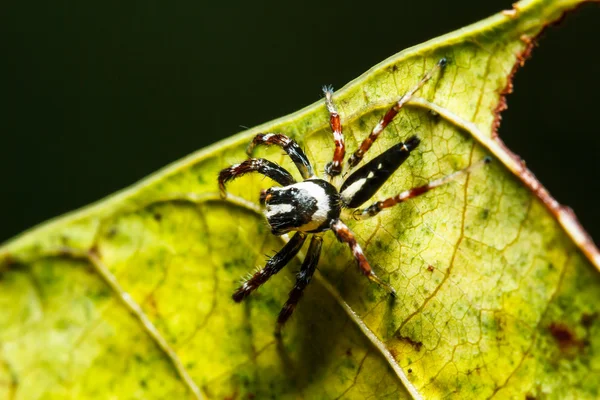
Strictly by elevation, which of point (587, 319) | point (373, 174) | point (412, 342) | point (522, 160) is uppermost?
point (373, 174)

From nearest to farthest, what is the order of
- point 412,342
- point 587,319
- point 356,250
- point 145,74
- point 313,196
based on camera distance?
Answer: point 587,319, point 412,342, point 356,250, point 313,196, point 145,74

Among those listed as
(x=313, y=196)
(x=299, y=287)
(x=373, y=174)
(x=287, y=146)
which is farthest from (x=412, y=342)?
(x=287, y=146)

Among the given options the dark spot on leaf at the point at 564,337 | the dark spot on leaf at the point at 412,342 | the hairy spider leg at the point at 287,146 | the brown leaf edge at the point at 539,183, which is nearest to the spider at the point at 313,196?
the hairy spider leg at the point at 287,146

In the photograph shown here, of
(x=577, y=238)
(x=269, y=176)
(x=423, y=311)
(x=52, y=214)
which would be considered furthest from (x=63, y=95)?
(x=577, y=238)

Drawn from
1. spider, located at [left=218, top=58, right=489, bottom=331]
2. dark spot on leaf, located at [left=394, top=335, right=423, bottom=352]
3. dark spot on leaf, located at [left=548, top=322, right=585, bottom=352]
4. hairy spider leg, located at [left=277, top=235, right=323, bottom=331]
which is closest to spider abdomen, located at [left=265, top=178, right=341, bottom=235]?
spider, located at [left=218, top=58, right=489, bottom=331]

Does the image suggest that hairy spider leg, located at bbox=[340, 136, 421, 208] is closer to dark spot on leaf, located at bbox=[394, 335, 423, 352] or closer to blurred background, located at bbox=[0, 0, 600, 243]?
dark spot on leaf, located at bbox=[394, 335, 423, 352]

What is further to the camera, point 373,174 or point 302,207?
point 302,207

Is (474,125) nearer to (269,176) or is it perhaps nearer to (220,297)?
(269,176)

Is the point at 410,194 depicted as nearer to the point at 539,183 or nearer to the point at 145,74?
the point at 539,183
